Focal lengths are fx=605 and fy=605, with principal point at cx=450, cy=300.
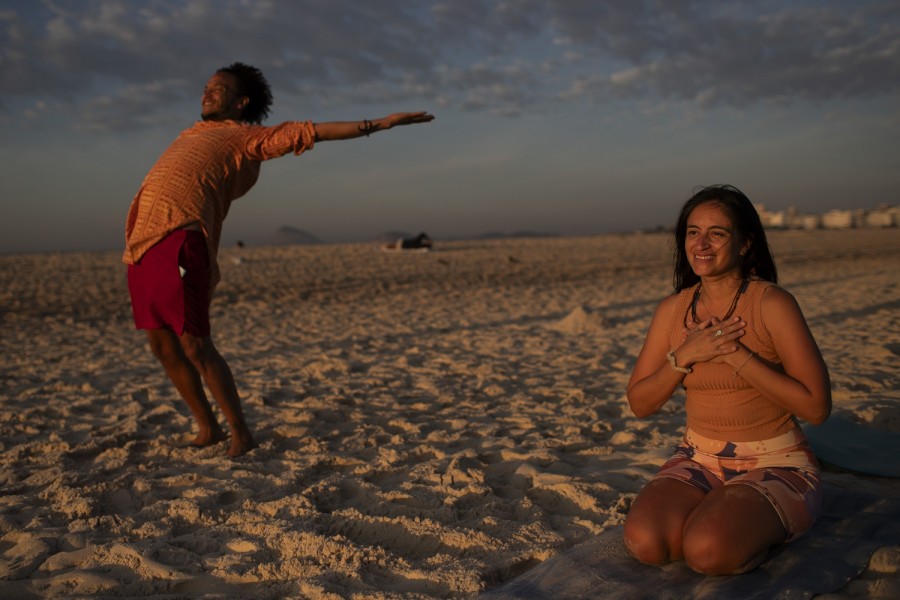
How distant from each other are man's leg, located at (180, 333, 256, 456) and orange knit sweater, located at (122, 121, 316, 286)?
36 centimetres

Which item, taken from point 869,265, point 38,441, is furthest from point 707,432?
point 869,265

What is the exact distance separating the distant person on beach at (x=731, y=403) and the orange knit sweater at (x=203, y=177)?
1.90 meters

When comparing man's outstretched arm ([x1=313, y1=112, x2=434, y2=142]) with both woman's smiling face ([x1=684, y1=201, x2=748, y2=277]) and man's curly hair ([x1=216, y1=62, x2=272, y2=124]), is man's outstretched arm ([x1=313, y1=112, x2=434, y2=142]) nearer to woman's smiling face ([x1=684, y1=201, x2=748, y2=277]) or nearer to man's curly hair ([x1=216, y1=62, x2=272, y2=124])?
man's curly hair ([x1=216, y1=62, x2=272, y2=124])

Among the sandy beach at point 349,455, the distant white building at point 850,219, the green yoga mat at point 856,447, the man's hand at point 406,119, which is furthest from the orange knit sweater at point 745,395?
the distant white building at point 850,219

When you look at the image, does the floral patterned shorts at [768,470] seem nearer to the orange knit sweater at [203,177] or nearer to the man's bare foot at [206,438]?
the orange knit sweater at [203,177]

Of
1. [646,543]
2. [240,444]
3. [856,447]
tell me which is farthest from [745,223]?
[240,444]

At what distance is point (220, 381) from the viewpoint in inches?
120

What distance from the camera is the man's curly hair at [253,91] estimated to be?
324 centimetres

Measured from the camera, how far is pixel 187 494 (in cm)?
258

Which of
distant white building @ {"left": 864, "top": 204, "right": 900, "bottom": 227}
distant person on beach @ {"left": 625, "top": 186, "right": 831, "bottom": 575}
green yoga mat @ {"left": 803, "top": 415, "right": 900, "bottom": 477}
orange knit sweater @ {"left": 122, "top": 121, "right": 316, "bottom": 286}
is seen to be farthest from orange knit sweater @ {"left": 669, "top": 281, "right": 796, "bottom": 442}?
distant white building @ {"left": 864, "top": 204, "right": 900, "bottom": 227}

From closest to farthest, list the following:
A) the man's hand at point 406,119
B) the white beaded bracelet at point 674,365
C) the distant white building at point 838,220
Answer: the white beaded bracelet at point 674,365
the man's hand at point 406,119
the distant white building at point 838,220

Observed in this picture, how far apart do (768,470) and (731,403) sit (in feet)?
0.74

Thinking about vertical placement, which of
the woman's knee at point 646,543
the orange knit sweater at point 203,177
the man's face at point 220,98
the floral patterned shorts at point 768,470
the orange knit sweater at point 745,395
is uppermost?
the man's face at point 220,98

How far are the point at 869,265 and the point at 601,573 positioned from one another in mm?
16451
